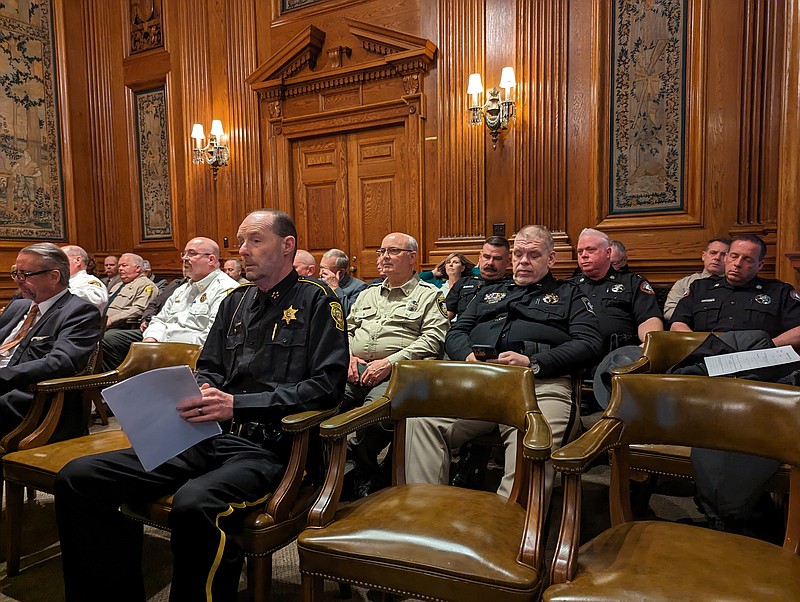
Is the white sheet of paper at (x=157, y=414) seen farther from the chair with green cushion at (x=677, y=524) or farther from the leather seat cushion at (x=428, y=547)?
the chair with green cushion at (x=677, y=524)

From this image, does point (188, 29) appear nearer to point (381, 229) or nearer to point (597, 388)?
point (381, 229)

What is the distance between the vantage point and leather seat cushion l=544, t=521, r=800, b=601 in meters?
1.05

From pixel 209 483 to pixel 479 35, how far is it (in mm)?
4361

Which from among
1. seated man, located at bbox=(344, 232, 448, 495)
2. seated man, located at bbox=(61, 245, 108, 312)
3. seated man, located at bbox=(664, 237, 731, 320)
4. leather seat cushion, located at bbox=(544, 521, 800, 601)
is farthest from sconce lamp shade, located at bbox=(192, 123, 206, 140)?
leather seat cushion, located at bbox=(544, 521, 800, 601)

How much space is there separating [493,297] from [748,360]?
1149mm

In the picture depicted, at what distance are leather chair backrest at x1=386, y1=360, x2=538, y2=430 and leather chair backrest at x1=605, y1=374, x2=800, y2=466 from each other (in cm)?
30

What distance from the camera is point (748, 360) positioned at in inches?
72.2

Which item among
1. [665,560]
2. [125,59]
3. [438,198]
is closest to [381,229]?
[438,198]

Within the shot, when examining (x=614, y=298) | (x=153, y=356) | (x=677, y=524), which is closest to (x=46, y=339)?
(x=153, y=356)

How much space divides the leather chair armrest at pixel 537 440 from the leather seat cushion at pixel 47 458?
1.49m

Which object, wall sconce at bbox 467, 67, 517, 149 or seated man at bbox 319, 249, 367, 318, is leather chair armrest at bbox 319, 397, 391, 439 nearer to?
seated man at bbox 319, 249, 367, 318

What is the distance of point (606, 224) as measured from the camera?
13.9 feet

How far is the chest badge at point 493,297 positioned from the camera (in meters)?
2.67

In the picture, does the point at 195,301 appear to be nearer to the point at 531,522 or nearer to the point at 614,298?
the point at 614,298
